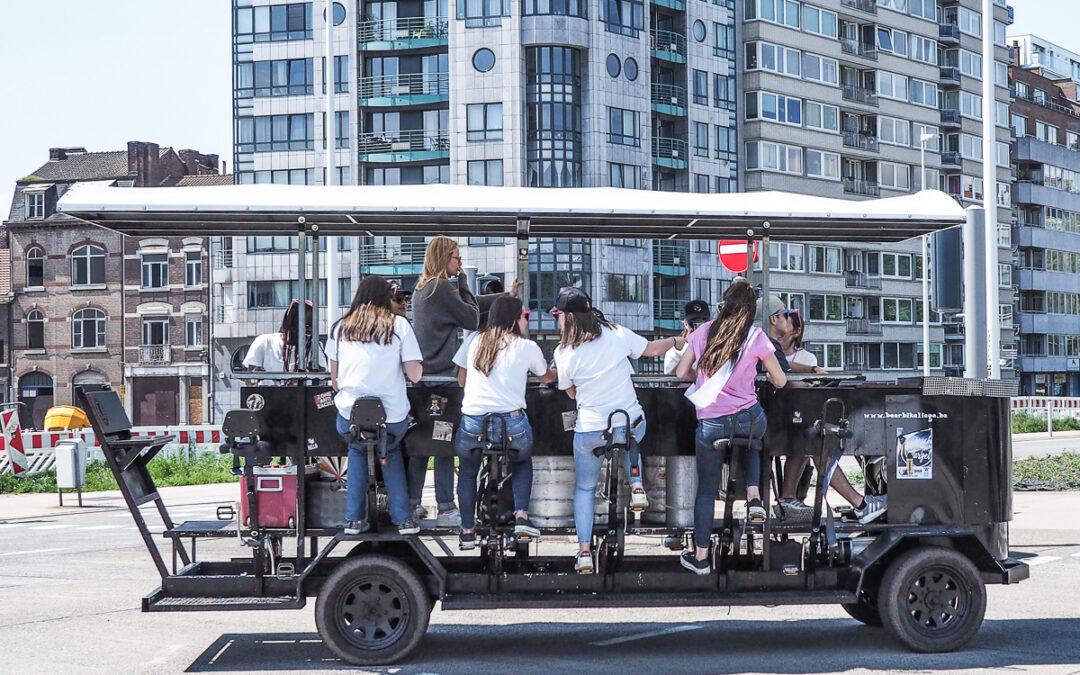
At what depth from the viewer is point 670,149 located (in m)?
70.8

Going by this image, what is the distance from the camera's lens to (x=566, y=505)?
916cm

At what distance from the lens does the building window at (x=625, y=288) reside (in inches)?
2569

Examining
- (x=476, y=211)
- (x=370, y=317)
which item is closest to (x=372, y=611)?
(x=370, y=317)

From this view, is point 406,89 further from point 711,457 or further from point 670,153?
point 711,457

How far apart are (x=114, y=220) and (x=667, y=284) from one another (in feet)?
201

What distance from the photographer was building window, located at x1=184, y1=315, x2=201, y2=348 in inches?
2793

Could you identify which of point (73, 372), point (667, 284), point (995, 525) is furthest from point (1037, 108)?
point (995, 525)

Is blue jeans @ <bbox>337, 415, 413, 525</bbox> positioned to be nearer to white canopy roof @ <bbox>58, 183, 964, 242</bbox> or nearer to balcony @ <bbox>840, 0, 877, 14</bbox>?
white canopy roof @ <bbox>58, 183, 964, 242</bbox>

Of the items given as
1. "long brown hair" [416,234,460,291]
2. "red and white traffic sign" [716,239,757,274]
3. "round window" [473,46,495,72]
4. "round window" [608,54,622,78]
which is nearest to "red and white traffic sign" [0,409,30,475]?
"red and white traffic sign" [716,239,757,274]

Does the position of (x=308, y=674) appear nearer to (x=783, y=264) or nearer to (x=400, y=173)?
(x=400, y=173)

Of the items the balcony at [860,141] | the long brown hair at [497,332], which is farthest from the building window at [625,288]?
the long brown hair at [497,332]

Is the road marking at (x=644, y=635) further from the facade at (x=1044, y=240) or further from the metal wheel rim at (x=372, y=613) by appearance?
the facade at (x=1044, y=240)

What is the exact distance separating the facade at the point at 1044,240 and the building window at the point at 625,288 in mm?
39315

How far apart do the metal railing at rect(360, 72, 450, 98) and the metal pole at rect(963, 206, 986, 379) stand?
2126 inches
